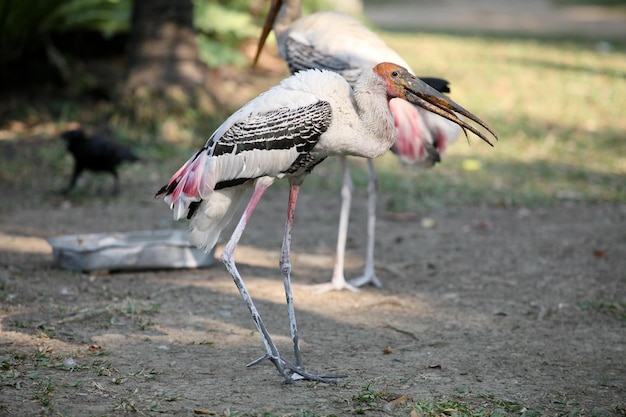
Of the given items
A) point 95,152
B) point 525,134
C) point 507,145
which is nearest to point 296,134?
point 95,152

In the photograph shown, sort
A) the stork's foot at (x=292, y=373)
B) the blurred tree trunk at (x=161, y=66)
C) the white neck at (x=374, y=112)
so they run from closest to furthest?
the stork's foot at (x=292, y=373), the white neck at (x=374, y=112), the blurred tree trunk at (x=161, y=66)

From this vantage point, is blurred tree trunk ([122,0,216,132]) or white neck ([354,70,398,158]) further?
blurred tree trunk ([122,0,216,132])

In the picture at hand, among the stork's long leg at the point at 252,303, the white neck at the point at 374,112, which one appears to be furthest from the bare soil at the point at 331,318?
the white neck at the point at 374,112

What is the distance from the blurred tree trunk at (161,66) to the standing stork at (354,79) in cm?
306

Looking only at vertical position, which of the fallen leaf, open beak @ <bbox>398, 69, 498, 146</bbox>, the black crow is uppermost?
open beak @ <bbox>398, 69, 498, 146</bbox>

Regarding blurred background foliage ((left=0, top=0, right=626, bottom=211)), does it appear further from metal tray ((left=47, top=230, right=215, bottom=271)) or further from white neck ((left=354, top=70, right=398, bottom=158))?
white neck ((left=354, top=70, right=398, bottom=158))

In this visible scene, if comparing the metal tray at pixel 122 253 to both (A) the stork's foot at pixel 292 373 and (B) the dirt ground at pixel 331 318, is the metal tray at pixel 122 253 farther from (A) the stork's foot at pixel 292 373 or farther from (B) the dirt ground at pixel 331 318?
(A) the stork's foot at pixel 292 373

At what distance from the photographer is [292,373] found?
427cm

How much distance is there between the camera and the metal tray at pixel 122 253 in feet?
18.9

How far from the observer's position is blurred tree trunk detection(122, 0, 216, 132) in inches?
364

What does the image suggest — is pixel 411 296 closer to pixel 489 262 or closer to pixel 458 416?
pixel 489 262

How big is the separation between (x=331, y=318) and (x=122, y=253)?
1501 mm

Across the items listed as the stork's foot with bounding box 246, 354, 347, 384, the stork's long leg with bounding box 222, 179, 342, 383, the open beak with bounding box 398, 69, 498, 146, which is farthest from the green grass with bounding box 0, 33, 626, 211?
the stork's foot with bounding box 246, 354, 347, 384

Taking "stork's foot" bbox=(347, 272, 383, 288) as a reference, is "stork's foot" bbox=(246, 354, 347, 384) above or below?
below
